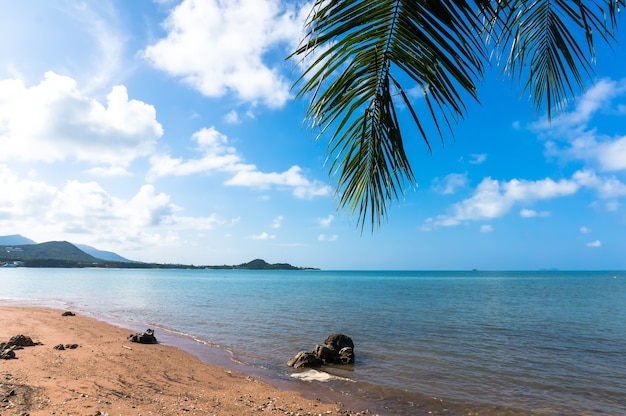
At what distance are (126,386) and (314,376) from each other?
20.7ft

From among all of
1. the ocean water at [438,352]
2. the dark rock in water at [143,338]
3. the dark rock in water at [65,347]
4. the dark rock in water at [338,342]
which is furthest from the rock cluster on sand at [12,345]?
the dark rock in water at [338,342]

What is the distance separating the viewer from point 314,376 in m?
13.5

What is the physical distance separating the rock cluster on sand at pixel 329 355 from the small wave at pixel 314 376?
0.70 m

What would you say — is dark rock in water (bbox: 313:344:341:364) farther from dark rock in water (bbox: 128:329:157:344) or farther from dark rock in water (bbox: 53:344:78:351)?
dark rock in water (bbox: 53:344:78:351)

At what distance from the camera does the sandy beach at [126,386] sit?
27.2 ft

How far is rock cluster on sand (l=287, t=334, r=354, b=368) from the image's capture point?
14.8 m

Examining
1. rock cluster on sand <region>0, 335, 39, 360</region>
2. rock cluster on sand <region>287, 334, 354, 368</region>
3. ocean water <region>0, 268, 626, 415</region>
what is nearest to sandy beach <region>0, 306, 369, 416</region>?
rock cluster on sand <region>0, 335, 39, 360</region>

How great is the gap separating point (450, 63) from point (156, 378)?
13364 millimetres

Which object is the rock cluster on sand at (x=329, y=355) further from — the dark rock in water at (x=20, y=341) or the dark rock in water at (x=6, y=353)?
the dark rock in water at (x=20, y=341)

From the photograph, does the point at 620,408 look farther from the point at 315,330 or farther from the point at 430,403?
the point at 315,330

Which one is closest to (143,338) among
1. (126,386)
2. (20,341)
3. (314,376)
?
(20,341)

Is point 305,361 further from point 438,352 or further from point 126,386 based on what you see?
point 438,352

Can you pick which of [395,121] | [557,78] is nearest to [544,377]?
[557,78]

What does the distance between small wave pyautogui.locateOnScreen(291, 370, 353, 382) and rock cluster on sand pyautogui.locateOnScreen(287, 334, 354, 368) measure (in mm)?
698
